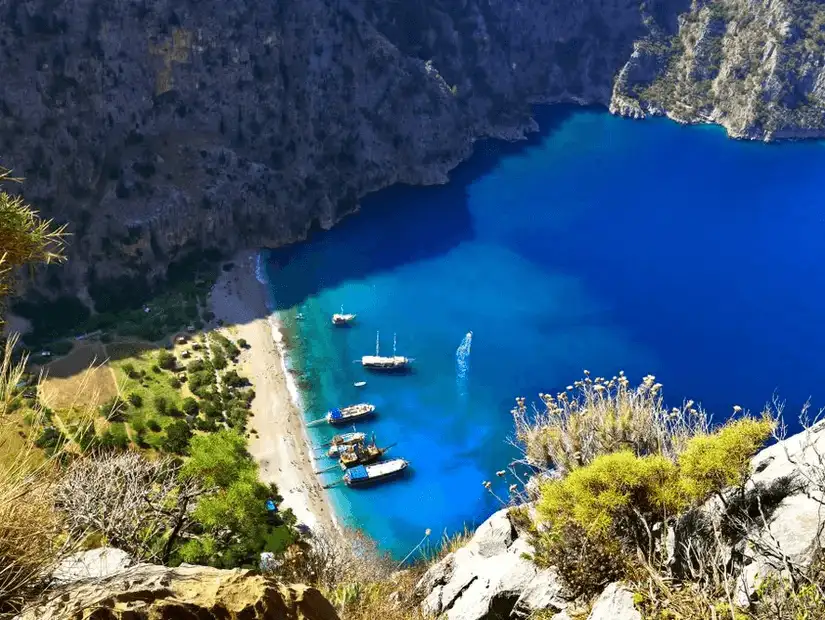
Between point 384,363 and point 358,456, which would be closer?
point 358,456

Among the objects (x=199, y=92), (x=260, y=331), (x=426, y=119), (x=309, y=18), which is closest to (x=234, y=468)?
(x=260, y=331)

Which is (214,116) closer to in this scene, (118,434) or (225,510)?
(118,434)

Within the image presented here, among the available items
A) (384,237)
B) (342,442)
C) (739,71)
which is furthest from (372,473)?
(739,71)

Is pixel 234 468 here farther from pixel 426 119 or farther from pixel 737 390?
pixel 426 119

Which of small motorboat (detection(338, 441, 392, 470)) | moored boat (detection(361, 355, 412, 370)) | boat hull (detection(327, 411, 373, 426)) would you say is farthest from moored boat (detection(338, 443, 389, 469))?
moored boat (detection(361, 355, 412, 370))

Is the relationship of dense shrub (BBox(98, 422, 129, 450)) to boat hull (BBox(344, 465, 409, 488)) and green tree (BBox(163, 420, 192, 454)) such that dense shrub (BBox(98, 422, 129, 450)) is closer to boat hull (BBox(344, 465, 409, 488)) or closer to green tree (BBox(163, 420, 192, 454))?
green tree (BBox(163, 420, 192, 454))

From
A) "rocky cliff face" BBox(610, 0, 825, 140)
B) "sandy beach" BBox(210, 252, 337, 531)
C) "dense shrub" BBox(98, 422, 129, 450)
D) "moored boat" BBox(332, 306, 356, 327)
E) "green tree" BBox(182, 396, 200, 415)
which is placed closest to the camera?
"dense shrub" BBox(98, 422, 129, 450)
